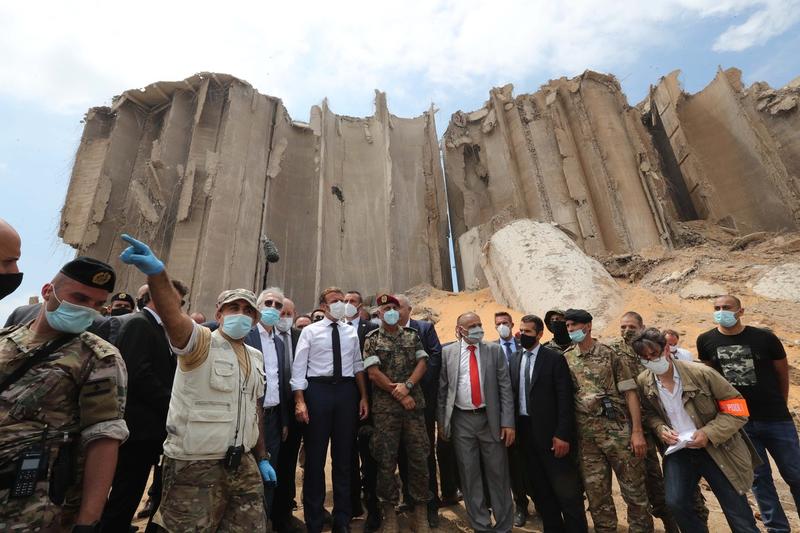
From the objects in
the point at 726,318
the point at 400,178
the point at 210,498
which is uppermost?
the point at 400,178

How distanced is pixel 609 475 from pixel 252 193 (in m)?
16.4

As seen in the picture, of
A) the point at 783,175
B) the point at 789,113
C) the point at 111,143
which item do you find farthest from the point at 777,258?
the point at 111,143

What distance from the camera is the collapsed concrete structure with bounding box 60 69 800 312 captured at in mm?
15820

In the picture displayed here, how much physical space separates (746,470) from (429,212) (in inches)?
704

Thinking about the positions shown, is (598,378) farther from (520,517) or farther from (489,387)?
(520,517)

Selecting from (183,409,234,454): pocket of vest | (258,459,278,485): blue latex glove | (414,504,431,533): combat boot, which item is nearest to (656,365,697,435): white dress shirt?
(414,504,431,533): combat boot

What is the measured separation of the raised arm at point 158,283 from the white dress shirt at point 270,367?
5.67 ft

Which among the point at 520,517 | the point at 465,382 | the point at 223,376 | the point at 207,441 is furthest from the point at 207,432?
the point at 520,517

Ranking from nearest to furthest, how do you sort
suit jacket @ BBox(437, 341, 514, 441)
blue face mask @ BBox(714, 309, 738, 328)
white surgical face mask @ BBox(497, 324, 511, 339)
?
blue face mask @ BBox(714, 309, 738, 328) < suit jacket @ BBox(437, 341, 514, 441) < white surgical face mask @ BBox(497, 324, 511, 339)

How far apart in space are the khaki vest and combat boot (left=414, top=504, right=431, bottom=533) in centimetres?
199

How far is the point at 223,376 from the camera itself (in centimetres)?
241

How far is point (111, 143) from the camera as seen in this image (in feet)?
53.9

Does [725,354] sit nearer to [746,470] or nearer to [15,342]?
[746,470]

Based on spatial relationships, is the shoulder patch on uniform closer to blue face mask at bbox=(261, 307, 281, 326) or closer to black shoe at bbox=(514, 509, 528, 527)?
blue face mask at bbox=(261, 307, 281, 326)
